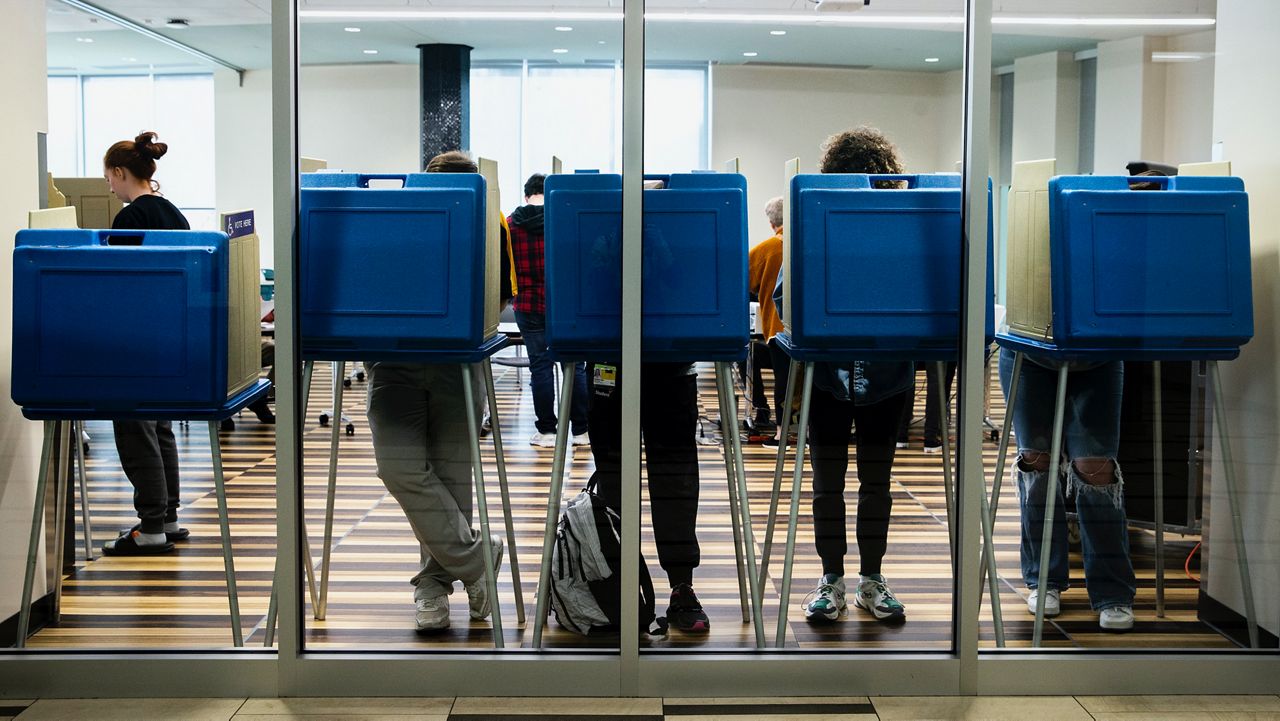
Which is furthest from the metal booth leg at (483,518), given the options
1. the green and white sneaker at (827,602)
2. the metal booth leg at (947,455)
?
the metal booth leg at (947,455)

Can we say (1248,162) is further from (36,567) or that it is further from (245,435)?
(36,567)

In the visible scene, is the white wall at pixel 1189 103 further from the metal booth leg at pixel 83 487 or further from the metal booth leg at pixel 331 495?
the metal booth leg at pixel 83 487

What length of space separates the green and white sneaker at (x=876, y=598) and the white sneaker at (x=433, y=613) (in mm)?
1135

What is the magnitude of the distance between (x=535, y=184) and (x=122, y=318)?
113cm

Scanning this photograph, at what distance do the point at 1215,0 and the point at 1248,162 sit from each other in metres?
0.46

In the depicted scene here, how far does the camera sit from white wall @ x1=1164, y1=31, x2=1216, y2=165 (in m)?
3.20

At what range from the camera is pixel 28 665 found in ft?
9.93

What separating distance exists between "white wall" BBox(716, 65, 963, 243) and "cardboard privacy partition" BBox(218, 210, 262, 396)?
124 cm

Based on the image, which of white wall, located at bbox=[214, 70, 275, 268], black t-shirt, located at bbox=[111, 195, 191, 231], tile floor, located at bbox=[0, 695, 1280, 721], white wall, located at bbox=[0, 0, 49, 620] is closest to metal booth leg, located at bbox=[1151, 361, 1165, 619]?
tile floor, located at bbox=[0, 695, 1280, 721]

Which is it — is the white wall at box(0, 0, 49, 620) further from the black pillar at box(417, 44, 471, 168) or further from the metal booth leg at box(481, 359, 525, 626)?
the metal booth leg at box(481, 359, 525, 626)

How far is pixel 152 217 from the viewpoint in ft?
9.98

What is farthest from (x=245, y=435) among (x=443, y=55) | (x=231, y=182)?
(x=443, y=55)

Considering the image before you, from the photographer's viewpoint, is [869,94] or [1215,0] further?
[1215,0]

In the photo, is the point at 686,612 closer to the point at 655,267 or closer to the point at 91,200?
the point at 655,267
